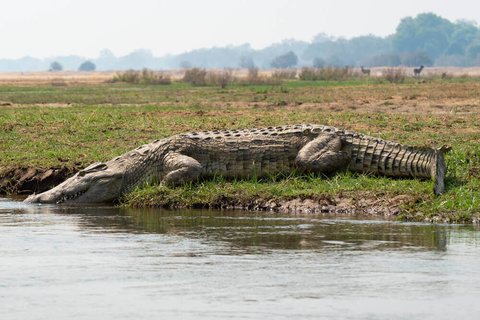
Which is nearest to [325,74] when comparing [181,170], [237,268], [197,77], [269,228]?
[197,77]

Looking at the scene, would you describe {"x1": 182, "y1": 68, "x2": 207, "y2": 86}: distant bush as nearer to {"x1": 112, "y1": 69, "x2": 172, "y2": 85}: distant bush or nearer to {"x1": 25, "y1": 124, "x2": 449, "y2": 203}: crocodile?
{"x1": 112, "y1": 69, "x2": 172, "y2": 85}: distant bush

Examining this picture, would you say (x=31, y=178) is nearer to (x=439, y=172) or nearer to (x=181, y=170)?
(x=181, y=170)

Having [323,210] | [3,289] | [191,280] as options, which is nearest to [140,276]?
[191,280]

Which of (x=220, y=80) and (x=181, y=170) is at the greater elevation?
(x=220, y=80)

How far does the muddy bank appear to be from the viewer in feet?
31.6

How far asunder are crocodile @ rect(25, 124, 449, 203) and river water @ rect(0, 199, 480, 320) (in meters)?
1.31

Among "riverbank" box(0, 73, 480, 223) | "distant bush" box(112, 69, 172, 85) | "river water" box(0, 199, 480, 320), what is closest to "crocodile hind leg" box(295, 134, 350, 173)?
"riverbank" box(0, 73, 480, 223)

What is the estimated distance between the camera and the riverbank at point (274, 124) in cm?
784

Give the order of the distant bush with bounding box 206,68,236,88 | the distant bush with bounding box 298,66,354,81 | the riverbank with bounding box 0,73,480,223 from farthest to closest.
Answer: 1. the distant bush with bounding box 298,66,354,81
2. the distant bush with bounding box 206,68,236,88
3. the riverbank with bounding box 0,73,480,223

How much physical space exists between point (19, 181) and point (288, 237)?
497 centimetres

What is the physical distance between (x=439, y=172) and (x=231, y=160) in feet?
8.49

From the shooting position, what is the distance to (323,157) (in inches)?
340

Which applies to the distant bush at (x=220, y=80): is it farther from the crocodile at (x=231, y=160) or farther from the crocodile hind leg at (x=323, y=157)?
the crocodile hind leg at (x=323, y=157)

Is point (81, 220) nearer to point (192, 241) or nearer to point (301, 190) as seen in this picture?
point (192, 241)
